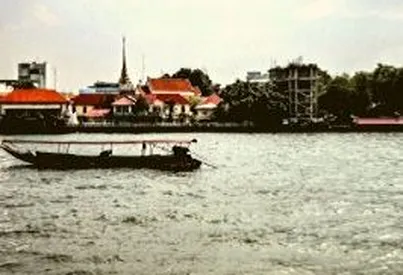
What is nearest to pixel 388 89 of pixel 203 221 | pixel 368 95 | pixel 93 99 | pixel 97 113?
pixel 368 95

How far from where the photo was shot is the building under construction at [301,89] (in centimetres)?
11075

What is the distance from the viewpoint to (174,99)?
122500mm

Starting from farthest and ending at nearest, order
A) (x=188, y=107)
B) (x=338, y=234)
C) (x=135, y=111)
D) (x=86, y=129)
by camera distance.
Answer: (x=188, y=107) → (x=135, y=111) → (x=86, y=129) → (x=338, y=234)

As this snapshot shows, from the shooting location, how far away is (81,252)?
68.8 ft

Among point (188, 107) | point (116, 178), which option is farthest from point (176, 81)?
point (116, 178)

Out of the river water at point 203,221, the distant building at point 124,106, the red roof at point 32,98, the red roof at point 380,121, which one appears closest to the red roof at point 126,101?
the distant building at point 124,106

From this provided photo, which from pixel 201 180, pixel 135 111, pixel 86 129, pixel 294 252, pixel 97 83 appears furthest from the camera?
pixel 97 83

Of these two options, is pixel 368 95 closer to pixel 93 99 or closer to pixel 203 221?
pixel 93 99

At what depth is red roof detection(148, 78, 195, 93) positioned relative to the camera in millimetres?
127250

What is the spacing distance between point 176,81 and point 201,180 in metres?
92.0

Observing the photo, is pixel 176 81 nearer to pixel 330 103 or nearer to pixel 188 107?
pixel 188 107

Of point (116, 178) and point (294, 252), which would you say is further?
point (116, 178)

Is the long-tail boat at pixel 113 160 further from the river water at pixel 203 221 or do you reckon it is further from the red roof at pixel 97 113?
the red roof at pixel 97 113

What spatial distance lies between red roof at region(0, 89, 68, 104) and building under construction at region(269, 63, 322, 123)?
3189 centimetres
